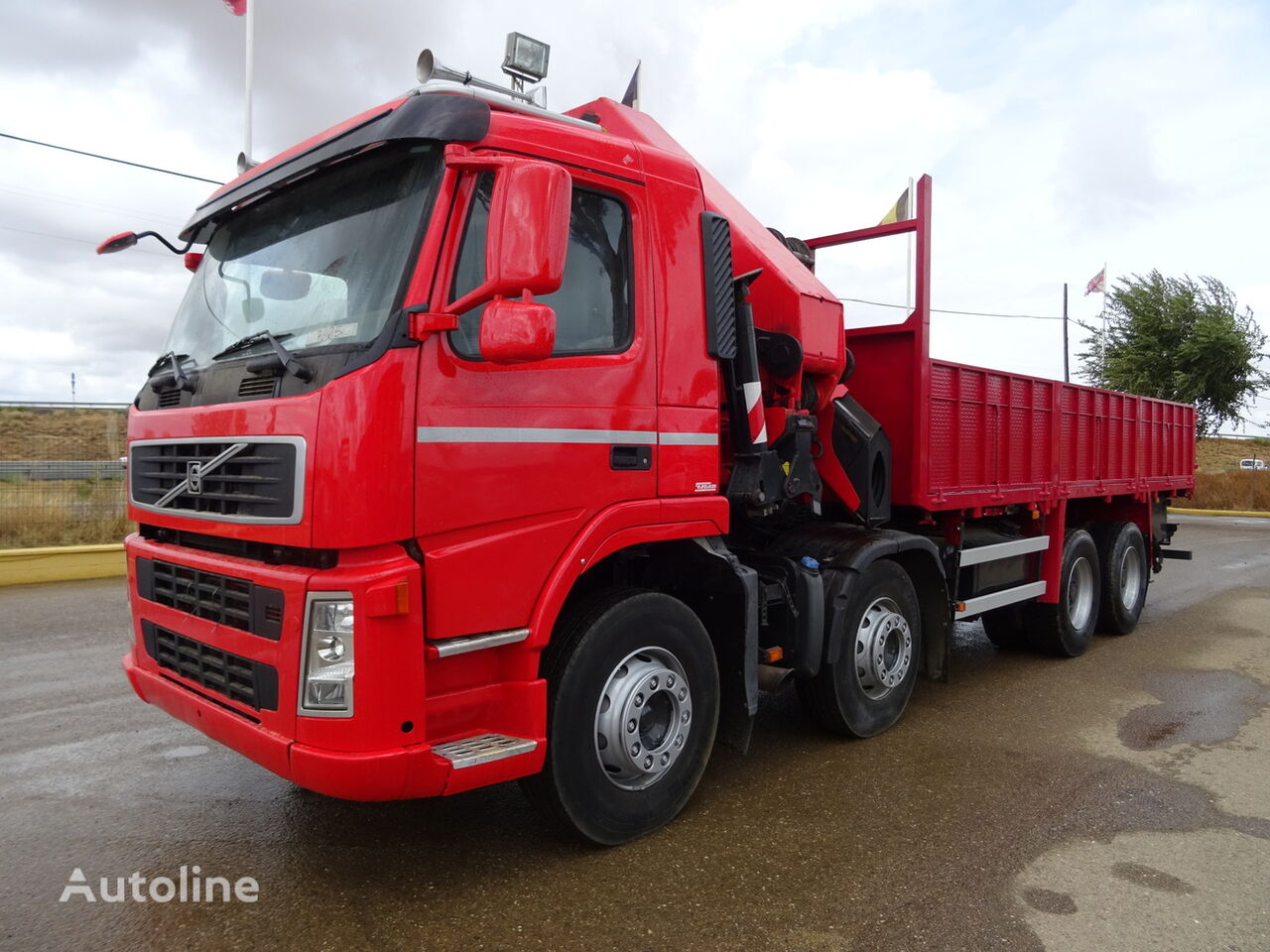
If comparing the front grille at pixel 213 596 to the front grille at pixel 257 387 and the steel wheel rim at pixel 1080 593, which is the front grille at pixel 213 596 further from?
the steel wheel rim at pixel 1080 593

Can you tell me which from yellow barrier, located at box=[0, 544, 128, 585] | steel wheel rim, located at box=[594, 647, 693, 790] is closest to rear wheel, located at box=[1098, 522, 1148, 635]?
steel wheel rim, located at box=[594, 647, 693, 790]

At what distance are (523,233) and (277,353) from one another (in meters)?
0.94

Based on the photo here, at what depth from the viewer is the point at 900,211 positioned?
18.5ft

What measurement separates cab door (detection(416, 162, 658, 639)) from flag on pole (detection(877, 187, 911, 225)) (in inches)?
98.7

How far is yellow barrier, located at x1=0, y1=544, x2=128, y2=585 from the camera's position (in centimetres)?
1008

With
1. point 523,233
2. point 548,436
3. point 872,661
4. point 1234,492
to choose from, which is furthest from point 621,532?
point 1234,492

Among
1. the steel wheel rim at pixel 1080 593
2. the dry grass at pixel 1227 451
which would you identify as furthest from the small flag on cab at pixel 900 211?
the dry grass at pixel 1227 451

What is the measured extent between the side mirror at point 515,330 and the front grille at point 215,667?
126cm

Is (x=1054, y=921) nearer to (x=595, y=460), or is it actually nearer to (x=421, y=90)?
(x=595, y=460)

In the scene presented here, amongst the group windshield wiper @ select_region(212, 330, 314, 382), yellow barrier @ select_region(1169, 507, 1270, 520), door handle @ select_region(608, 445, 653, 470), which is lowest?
yellow barrier @ select_region(1169, 507, 1270, 520)

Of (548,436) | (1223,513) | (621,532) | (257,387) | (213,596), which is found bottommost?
(1223,513)

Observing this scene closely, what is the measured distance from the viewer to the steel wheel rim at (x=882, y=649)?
4.85 meters

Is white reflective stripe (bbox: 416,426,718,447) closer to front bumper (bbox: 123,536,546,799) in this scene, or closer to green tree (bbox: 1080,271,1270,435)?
front bumper (bbox: 123,536,546,799)

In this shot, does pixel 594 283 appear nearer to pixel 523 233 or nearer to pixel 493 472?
pixel 523 233
